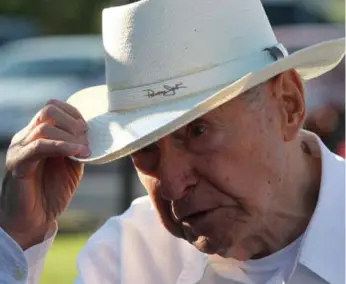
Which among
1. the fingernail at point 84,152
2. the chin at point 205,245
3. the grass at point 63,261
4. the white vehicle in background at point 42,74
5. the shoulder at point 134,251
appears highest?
the fingernail at point 84,152

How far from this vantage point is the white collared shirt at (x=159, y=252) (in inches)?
103

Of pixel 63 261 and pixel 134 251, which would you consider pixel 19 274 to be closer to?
pixel 134 251

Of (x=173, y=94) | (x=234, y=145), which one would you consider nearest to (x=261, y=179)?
(x=234, y=145)

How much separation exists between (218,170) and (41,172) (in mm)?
560

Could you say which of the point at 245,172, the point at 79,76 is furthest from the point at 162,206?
the point at 79,76

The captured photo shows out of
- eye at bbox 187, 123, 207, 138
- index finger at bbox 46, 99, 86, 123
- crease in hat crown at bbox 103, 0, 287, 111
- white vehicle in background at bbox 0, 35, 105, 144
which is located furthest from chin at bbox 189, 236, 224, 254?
white vehicle in background at bbox 0, 35, 105, 144

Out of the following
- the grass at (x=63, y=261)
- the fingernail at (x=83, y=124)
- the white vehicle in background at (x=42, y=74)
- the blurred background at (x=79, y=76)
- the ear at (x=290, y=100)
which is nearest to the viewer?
the ear at (x=290, y=100)

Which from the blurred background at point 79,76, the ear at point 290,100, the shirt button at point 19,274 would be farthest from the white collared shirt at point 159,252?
the blurred background at point 79,76

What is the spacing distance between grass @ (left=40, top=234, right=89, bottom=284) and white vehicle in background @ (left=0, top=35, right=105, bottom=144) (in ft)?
18.6

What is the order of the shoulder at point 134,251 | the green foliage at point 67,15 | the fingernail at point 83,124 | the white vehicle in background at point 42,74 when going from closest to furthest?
the fingernail at point 83,124, the shoulder at point 134,251, the white vehicle in background at point 42,74, the green foliage at point 67,15

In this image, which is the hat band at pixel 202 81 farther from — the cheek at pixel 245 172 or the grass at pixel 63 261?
the grass at pixel 63 261

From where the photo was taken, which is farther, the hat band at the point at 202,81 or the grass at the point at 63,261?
the grass at the point at 63,261

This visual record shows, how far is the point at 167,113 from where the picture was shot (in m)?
2.46

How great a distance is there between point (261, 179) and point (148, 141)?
30 centimetres
